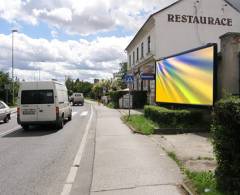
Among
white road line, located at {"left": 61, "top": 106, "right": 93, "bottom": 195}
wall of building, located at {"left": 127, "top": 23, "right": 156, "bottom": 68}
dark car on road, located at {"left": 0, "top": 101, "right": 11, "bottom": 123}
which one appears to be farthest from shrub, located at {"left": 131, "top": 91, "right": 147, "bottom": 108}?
white road line, located at {"left": 61, "top": 106, "right": 93, "bottom": 195}

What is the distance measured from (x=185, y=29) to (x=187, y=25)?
41 cm

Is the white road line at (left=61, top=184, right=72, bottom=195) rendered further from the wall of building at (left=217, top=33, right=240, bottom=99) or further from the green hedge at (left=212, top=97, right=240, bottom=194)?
the wall of building at (left=217, top=33, right=240, bottom=99)

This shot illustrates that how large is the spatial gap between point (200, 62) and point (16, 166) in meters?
10.8

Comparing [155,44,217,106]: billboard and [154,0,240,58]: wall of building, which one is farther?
[154,0,240,58]: wall of building

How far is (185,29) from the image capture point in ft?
109

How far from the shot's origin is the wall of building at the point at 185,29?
32.7 m

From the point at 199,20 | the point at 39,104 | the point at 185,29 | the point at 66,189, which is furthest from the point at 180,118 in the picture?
the point at 199,20

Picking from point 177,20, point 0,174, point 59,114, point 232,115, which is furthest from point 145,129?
point 177,20

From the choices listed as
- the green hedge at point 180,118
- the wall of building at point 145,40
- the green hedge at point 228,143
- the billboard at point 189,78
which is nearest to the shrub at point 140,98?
the wall of building at point 145,40

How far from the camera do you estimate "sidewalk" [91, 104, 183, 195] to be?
6684mm

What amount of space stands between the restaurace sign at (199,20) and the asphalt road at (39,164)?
21.1 m

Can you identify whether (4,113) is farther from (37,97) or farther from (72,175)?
(72,175)

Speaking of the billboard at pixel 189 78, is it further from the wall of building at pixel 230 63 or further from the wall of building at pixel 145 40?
the wall of building at pixel 145 40

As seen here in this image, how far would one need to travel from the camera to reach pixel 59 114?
18.0 metres
